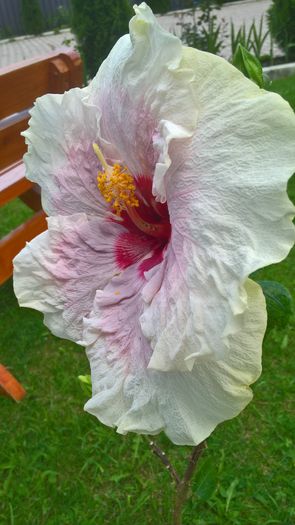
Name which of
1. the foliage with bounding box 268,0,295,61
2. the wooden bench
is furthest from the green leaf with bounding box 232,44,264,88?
the foliage with bounding box 268,0,295,61

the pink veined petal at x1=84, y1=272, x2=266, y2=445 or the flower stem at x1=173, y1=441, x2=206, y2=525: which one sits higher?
the pink veined petal at x1=84, y1=272, x2=266, y2=445

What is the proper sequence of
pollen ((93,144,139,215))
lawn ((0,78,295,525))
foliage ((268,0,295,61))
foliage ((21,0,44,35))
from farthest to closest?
foliage ((21,0,44,35)), foliage ((268,0,295,61)), lawn ((0,78,295,525)), pollen ((93,144,139,215))

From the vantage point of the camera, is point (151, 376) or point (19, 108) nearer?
point (151, 376)

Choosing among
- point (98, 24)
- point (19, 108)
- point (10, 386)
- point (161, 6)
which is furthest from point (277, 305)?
point (161, 6)

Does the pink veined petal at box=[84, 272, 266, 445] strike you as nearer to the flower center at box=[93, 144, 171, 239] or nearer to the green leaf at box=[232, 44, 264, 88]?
the flower center at box=[93, 144, 171, 239]

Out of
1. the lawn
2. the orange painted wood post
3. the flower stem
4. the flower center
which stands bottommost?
the lawn

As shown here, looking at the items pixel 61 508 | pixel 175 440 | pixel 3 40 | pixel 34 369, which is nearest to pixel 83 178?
pixel 175 440

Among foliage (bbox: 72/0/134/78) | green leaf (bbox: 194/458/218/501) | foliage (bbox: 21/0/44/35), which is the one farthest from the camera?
foliage (bbox: 21/0/44/35)

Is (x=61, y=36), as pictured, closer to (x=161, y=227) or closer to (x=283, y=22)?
(x=283, y=22)
